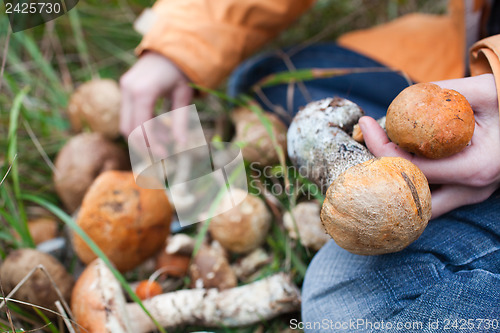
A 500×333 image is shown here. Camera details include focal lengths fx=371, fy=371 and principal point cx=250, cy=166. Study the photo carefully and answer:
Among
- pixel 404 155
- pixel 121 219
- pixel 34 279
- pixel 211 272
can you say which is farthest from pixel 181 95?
pixel 404 155


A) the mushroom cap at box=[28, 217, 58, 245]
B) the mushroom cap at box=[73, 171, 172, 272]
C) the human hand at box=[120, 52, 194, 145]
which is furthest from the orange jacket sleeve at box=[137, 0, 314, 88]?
the mushroom cap at box=[28, 217, 58, 245]

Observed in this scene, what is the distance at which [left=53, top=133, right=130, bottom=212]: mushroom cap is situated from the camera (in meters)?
1.41

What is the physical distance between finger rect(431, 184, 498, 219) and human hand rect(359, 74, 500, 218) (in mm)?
37

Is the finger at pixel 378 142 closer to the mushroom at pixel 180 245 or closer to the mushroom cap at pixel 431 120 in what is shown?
the mushroom cap at pixel 431 120

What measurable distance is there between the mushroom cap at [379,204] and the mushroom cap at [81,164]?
3.59ft

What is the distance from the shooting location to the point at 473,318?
0.69 meters

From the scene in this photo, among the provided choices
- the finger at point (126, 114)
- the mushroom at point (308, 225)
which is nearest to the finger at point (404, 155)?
the mushroom at point (308, 225)

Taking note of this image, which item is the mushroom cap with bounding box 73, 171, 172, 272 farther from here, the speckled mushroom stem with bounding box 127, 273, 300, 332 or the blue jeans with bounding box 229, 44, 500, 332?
the blue jeans with bounding box 229, 44, 500, 332

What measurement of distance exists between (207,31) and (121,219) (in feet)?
2.58

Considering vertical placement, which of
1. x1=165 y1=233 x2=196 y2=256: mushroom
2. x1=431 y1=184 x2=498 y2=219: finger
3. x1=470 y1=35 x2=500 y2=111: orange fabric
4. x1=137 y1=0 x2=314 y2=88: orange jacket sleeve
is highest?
x1=137 y1=0 x2=314 y2=88: orange jacket sleeve

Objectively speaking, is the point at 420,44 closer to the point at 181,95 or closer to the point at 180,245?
the point at 181,95

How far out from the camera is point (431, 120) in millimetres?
579

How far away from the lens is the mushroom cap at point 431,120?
58 centimetres

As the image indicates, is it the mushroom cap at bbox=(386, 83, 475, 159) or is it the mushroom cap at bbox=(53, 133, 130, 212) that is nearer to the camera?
the mushroom cap at bbox=(386, 83, 475, 159)
